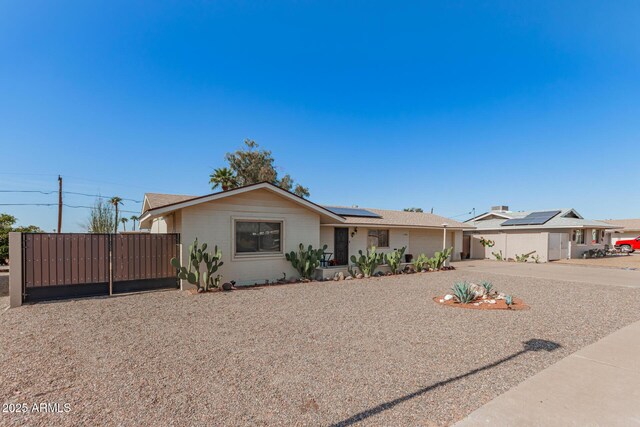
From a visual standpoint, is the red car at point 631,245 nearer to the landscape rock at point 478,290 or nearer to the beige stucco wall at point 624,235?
the beige stucco wall at point 624,235

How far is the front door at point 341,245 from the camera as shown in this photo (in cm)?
1675

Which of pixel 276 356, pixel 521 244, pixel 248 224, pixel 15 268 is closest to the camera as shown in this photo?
pixel 276 356

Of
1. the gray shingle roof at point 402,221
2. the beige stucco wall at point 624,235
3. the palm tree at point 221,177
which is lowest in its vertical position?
the beige stucco wall at point 624,235

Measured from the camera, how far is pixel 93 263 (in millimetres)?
8852

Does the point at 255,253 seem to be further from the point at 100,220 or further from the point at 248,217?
the point at 100,220

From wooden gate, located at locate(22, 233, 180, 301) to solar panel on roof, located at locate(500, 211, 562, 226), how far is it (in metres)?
23.8

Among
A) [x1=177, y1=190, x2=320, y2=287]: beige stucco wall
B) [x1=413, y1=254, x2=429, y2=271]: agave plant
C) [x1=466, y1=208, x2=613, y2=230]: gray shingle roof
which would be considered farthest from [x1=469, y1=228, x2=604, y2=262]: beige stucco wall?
[x1=177, y1=190, x2=320, y2=287]: beige stucco wall

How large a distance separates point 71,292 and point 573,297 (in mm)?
14448

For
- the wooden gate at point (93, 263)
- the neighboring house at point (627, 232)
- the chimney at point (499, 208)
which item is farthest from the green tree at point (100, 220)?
the neighboring house at point (627, 232)

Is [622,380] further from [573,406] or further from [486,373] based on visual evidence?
[486,373]

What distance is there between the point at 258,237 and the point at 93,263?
5.03 metres

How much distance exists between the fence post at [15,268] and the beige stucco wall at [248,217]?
386cm

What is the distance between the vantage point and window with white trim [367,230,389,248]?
18.2 m

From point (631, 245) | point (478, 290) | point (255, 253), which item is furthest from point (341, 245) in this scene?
point (631, 245)
